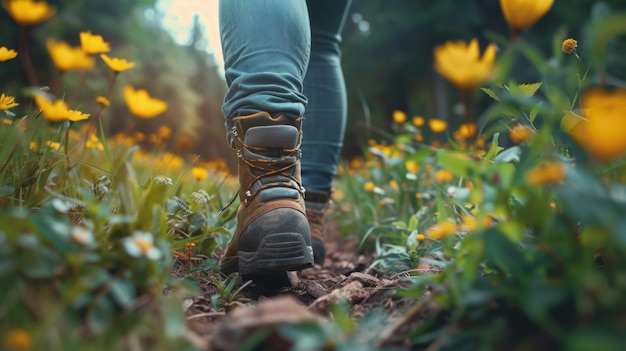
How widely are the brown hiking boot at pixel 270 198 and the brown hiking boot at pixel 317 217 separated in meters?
0.40

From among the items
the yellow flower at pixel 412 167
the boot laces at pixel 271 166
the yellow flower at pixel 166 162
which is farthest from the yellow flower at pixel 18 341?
the yellow flower at pixel 412 167

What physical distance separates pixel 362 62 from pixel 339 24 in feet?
28.2

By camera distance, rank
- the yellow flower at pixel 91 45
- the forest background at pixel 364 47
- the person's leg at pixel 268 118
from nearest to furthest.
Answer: the yellow flower at pixel 91 45
the person's leg at pixel 268 118
the forest background at pixel 364 47

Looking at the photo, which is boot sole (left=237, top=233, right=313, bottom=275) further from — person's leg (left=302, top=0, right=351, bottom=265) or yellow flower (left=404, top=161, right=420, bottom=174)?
yellow flower (left=404, top=161, right=420, bottom=174)

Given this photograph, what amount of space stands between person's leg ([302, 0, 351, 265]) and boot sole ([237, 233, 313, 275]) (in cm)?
53

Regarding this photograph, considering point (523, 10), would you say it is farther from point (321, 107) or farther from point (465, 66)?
point (321, 107)

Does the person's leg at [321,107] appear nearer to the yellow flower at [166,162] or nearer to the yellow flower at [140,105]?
the yellow flower at [166,162]

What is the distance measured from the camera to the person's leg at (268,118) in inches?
42.9

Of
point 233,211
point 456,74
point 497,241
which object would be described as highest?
point 456,74

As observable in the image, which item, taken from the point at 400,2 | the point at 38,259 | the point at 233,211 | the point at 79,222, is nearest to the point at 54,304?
the point at 38,259

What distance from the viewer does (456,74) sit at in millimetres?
649

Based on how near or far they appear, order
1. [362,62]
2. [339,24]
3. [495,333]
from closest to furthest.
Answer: [495,333]
[339,24]
[362,62]

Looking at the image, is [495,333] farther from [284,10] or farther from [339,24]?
[339,24]

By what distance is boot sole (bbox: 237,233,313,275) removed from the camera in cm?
106
